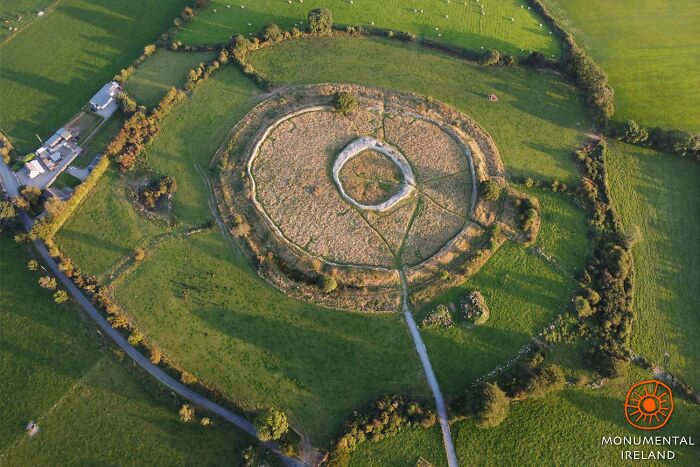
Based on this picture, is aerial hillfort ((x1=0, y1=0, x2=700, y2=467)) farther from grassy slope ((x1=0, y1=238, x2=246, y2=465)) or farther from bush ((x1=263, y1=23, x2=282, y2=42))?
bush ((x1=263, y1=23, x2=282, y2=42))

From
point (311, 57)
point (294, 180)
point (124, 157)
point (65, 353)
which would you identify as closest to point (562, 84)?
point (311, 57)

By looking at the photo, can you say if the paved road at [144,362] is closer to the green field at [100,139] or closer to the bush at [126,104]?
the green field at [100,139]

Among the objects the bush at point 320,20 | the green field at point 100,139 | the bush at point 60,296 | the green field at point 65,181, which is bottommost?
the bush at point 60,296

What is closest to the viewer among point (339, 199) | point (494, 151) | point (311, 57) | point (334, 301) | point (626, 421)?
point (626, 421)

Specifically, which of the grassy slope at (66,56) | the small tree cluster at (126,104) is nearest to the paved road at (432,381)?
the small tree cluster at (126,104)

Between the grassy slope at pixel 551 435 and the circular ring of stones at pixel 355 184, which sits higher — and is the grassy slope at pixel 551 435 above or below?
below

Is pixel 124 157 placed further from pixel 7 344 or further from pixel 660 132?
pixel 660 132
